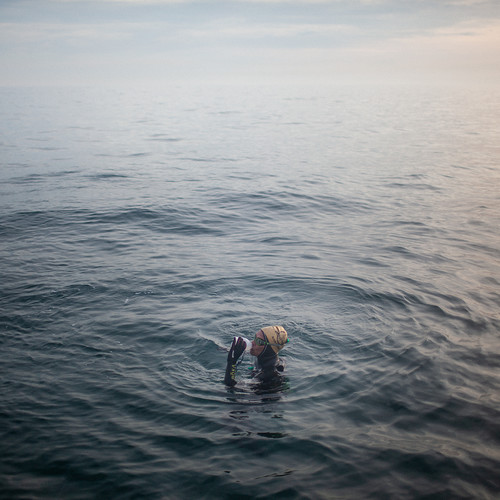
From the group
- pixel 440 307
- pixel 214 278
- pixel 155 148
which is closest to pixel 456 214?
pixel 440 307

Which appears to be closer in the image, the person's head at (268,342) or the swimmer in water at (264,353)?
the swimmer in water at (264,353)

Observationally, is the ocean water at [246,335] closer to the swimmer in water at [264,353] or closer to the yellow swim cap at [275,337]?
the swimmer in water at [264,353]

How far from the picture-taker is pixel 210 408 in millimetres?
7676

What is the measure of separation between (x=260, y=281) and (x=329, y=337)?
3408 millimetres

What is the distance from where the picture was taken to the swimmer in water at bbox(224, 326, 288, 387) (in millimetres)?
7977

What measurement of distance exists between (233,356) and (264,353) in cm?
60

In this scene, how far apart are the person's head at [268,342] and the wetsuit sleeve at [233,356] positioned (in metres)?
0.32

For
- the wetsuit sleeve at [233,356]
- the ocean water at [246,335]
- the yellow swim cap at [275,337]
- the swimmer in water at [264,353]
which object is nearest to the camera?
the ocean water at [246,335]

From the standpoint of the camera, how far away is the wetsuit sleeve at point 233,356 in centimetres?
785

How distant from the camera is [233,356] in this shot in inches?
311

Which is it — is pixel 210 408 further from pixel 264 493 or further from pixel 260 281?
pixel 260 281

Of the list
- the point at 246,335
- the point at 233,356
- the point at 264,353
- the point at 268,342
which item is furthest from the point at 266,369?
the point at 246,335

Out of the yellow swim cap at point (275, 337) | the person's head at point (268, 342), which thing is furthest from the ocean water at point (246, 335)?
the yellow swim cap at point (275, 337)

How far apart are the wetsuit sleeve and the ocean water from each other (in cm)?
25
